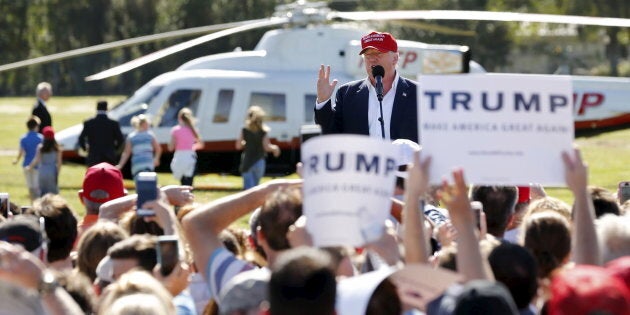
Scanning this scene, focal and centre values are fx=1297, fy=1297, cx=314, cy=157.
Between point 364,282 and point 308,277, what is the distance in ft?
1.48

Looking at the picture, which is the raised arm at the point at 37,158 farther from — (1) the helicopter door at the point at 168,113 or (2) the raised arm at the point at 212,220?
(2) the raised arm at the point at 212,220

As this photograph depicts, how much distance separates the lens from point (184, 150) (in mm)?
18219

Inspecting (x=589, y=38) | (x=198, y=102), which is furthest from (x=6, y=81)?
(x=198, y=102)

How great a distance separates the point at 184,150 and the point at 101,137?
50.7 inches

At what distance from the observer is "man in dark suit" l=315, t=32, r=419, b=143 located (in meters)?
7.71

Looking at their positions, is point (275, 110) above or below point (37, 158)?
below

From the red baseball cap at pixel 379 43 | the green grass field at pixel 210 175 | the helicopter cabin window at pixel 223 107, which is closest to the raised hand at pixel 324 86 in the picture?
the red baseball cap at pixel 379 43

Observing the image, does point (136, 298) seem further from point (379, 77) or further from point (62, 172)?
point (62, 172)

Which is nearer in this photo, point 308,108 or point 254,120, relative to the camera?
point 254,120

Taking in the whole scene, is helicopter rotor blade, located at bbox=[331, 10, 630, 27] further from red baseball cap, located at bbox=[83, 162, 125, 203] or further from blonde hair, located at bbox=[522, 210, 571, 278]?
blonde hair, located at bbox=[522, 210, 571, 278]

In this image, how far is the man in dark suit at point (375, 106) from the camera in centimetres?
771

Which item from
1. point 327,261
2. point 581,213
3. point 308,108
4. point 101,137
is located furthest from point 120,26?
point 327,261

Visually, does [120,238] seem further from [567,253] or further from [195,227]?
[567,253]

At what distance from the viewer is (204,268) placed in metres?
4.70
